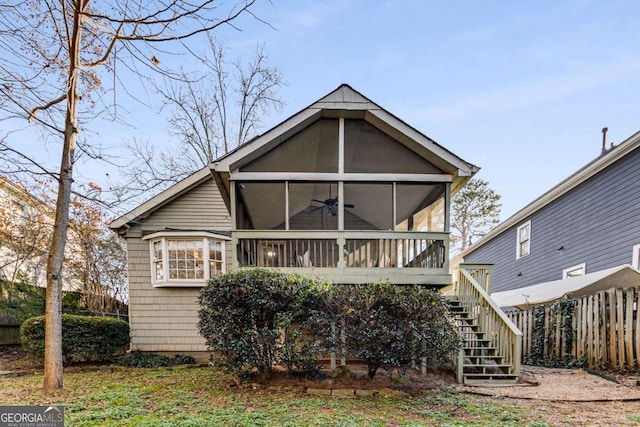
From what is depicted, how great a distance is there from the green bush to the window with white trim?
1527 millimetres

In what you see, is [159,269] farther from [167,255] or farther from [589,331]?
[589,331]

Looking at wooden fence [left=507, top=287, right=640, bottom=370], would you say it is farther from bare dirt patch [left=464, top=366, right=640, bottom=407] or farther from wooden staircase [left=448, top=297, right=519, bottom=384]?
wooden staircase [left=448, top=297, right=519, bottom=384]

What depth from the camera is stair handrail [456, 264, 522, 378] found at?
5.92m

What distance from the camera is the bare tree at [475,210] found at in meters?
26.4

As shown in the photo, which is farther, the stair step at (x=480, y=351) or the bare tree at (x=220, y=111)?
the bare tree at (x=220, y=111)

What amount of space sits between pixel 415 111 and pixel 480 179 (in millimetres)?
14396

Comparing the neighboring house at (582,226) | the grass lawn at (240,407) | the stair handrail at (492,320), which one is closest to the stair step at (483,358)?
the stair handrail at (492,320)

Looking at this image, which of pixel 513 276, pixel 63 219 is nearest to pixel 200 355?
pixel 63 219

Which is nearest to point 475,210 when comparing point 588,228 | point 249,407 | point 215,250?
point 588,228

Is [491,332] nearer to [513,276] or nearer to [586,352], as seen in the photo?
[586,352]

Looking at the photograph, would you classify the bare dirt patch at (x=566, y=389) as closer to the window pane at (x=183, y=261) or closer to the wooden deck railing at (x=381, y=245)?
the wooden deck railing at (x=381, y=245)

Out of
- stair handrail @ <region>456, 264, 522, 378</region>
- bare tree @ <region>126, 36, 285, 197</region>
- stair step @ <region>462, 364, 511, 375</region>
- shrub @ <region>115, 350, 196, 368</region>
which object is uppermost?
bare tree @ <region>126, 36, 285, 197</region>

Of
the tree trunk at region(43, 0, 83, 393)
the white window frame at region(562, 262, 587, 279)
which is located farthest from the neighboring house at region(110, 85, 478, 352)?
the white window frame at region(562, 262, 587, 279)

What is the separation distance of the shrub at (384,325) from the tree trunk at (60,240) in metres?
4.28
